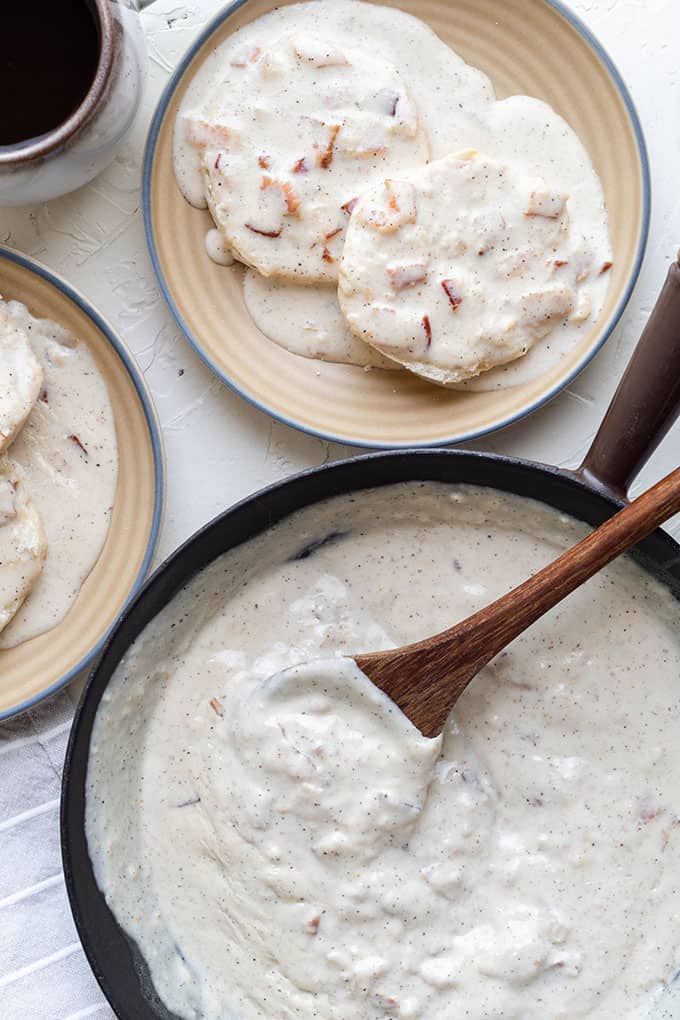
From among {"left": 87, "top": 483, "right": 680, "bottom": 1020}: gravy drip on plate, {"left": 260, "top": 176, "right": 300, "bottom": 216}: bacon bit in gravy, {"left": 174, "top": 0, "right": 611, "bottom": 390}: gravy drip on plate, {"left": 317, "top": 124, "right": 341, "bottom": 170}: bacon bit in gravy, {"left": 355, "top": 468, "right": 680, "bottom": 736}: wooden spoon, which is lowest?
{"left": 87, "top": 483, "right": 680, "bottom": 1020}: gravy drip on plate

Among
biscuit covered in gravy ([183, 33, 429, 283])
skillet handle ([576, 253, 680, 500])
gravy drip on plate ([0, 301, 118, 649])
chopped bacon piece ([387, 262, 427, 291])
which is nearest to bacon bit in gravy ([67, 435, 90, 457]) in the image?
gravy drip on plate ([0, 301, 118, 649])

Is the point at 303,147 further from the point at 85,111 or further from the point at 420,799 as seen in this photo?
the point at 420,799

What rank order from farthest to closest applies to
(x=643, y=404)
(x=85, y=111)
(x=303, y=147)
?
1. (x=303, y=147)
2. (x=85, y=111)
3. (x=643, y=404)

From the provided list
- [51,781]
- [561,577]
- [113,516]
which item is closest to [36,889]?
[51,781]

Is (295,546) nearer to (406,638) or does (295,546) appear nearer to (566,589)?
(406,638)

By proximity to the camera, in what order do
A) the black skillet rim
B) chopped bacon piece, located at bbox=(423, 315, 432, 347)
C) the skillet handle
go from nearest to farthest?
the skillet handle < the black skillet rim < chopped bacon piece, located at bbox=(423, 315, 432, 347)

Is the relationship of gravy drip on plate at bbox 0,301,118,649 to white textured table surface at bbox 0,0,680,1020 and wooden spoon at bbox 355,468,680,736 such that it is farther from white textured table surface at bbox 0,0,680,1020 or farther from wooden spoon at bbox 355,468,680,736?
wooden spoon at bbox 355,468,680,736
